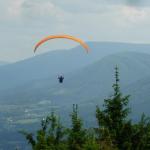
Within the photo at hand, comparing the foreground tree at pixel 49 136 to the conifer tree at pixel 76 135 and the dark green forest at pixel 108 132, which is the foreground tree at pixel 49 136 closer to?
the dark green forest at pixel 108 132

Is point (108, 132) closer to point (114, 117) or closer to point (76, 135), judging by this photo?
point (114, 117)

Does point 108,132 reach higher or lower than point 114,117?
lower

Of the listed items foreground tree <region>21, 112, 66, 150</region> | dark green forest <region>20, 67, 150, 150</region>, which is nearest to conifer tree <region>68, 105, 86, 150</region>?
dark green forest <region>20, 67, 150, 150</region>

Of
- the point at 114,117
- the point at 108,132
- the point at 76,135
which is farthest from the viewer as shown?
the point at 114,117

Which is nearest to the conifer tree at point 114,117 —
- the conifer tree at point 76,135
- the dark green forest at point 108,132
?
the dark green forest at point 108,132

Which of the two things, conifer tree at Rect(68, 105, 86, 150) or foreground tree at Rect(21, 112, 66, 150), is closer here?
foreground tree at Rect(21, 112, 66, 150)

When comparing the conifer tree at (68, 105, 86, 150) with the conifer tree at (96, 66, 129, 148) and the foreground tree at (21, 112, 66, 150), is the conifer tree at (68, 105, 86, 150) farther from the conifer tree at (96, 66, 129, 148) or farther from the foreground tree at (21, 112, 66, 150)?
the conifer tree at (96, 66, 129, 148)

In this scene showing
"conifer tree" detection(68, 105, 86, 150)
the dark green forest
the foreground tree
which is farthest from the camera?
"conifer tree" detection(68, 105, 86, 150)

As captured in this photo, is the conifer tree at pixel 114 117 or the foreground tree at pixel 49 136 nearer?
the foreground tree at pixel 49 136

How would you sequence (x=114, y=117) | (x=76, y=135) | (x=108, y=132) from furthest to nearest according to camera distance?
(x=114, y=117) < (x=76, y=135) < (x=108, y=132)

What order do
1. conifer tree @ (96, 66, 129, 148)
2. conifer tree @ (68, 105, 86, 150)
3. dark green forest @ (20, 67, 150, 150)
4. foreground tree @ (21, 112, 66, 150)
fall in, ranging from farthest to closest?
conifer tree @ (68, 105, 86, 150), conifer tree @ (96, 66, 129, 148), dark green forest @ (20, 67, 150, 150), foreground tree @ (21, 112, 66, 150)

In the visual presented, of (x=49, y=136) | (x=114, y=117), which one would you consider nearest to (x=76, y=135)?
(x=49, y=136)

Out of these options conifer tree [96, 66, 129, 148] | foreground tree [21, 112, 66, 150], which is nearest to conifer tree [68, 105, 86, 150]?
foreground tree [21, 112, 66, 150]

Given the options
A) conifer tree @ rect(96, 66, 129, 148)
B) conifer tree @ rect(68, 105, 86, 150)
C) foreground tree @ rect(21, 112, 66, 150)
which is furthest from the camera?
conifer tree @ rect(68, 105, 86, 150)
